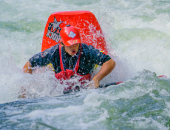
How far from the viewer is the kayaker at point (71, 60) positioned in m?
3.38

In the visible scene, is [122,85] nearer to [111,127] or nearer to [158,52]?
[111,127]

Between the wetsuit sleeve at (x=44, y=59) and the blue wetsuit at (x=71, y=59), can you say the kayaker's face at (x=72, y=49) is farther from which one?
the wetsuit sleeve at (x=44, y=59)

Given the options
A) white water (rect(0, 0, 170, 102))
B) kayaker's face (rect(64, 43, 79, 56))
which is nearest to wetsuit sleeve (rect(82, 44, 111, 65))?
kayaker's face (rect(64, 43, 79, 56))

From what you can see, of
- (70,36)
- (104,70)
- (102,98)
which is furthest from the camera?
(104,70)

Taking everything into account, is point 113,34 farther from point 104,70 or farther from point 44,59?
point 44,59

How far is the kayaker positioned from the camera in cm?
338

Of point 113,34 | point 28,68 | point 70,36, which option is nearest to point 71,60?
point 70,36

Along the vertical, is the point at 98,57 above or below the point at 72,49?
below

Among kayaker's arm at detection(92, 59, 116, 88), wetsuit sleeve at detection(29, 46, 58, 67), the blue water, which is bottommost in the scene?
the blue water

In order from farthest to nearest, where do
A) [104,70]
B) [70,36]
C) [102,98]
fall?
1. [104,70]
2. [70,36]
3. [102,98]

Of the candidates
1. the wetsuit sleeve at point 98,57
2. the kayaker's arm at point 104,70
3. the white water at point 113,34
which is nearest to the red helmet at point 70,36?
the wetsuit sleeve at point 98,57

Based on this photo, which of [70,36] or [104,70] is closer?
[70,36]

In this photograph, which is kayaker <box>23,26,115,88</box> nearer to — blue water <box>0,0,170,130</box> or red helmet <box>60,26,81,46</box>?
red helmet <box>60,26,81,46</box>

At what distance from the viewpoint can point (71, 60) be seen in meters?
3.39
